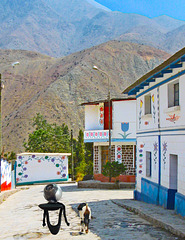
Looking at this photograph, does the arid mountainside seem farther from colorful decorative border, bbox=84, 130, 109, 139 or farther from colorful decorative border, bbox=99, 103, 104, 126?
colorful decorative border, bbox=84, 130, 109, 139

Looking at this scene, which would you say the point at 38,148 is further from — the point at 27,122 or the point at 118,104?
the point at 27,122

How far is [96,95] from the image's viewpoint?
8856cm

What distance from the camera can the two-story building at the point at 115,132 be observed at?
29359mm

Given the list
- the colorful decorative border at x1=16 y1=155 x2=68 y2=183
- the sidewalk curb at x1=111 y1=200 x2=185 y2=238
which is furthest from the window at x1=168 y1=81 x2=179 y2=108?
the colorful decorative border at x1=16 y1=155 x2=68 y2=183

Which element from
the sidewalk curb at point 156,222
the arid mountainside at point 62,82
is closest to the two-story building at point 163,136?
the sidewalk curb at point 156,222

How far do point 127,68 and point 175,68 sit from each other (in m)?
98.7

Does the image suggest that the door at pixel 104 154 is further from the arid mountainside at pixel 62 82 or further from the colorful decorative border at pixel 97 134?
the arid mountainside at pixel 62 82

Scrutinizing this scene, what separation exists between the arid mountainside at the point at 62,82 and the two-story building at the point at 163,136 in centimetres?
5951

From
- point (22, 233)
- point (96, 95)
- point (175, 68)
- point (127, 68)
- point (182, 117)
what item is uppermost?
point (127, 68)

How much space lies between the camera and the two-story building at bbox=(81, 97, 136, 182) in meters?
29.4

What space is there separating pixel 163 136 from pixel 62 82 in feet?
262

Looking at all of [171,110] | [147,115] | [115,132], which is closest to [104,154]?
[115,132]

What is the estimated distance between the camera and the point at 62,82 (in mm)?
92438

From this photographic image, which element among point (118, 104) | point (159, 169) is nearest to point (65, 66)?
point (118, 104)
